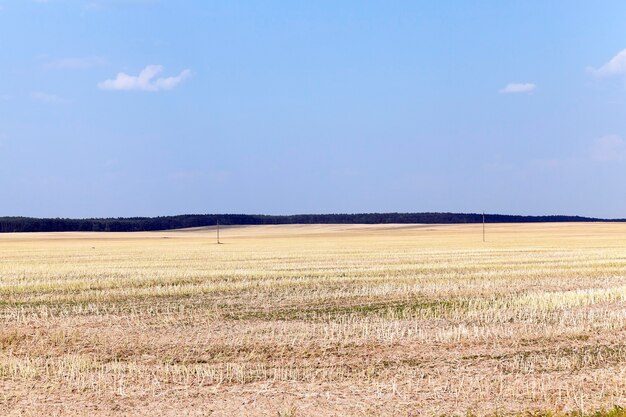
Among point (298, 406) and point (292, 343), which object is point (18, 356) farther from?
point (298, 406)

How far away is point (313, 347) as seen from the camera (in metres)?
15.7

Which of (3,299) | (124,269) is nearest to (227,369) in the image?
(3,299)

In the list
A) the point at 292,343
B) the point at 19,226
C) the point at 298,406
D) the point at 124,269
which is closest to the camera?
the point at 298,406

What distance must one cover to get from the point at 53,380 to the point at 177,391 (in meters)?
2.38

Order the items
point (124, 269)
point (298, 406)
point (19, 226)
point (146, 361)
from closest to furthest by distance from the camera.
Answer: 1. point (298, 406)
2. point (146, 361)
3. point (124, 269)
4. point (19, 226)

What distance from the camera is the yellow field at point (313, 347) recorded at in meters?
11.6

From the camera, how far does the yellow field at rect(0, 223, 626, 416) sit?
1160 cm

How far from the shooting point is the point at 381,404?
1134cm

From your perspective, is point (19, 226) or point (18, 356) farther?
point (19, 226)

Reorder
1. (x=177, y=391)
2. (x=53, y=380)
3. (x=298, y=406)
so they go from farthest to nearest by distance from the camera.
→ (x=53, y=380) → (x=177, y=391) → (x=298, y=406)

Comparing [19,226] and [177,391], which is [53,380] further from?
[19,226]

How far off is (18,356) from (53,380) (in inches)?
120

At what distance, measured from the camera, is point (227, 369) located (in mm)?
13648

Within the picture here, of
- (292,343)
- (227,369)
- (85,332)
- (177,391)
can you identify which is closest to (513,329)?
(292,343)
